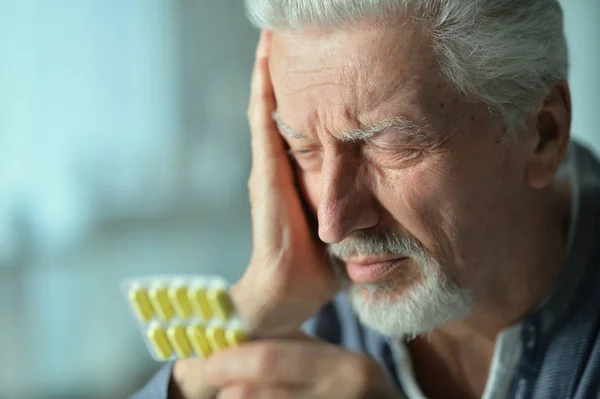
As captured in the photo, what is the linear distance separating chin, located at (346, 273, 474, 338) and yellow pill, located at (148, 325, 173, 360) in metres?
0.30

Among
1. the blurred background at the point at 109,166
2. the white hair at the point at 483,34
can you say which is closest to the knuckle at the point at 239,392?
the white hair at the point at 483,34

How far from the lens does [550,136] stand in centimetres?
110

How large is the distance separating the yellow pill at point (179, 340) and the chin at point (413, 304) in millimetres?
267

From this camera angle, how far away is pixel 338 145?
3.27 ft

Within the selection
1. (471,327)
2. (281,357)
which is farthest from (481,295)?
(281,357)

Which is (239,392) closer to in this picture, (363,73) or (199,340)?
(199,340)

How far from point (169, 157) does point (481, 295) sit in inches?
53.2

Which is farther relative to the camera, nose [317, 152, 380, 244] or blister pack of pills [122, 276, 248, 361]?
blister pack of pills [122, 276, 248, 361]

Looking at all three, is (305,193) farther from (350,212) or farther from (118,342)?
(118,342)

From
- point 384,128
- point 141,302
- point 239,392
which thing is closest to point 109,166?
point 141,302

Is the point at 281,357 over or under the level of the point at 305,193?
under

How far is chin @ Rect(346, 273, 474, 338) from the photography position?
1.04 meters

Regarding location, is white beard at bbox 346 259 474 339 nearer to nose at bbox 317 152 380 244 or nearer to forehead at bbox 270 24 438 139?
nose at bbox 317 152 380 244

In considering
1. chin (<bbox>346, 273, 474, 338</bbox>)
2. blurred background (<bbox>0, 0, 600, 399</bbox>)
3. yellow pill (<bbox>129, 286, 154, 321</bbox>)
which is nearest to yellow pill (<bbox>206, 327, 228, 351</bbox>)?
yellow pill (<bbox>129, 286, 154, 321</bbox>)
